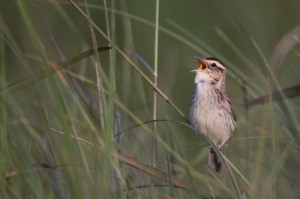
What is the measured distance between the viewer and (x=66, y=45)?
1160cm

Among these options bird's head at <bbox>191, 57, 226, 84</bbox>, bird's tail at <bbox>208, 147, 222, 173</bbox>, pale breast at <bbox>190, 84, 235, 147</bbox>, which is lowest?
bird's tail at <bbox>208, 147, 222, 173</bbox>

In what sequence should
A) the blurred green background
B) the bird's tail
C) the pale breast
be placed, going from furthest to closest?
the pale breast → the bird's tail → the blurred green background

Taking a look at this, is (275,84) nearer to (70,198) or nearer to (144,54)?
(70,198)

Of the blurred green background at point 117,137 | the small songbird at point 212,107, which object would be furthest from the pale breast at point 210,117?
the blurred green background at point 117,137

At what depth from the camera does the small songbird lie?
639 cm

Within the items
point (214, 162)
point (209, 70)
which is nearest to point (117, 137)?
point (214, 162)

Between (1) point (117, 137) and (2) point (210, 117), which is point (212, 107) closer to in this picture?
(2) point (210, 117)

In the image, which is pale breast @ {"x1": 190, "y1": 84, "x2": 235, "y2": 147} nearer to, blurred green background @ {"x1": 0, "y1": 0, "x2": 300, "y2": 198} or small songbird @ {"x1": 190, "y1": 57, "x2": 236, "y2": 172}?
small songbird @ {"x1": 190, "y1": 57, "x2": 236, "y2": 172}

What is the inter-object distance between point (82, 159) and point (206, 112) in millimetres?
2047

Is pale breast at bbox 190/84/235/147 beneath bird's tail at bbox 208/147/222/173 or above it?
above

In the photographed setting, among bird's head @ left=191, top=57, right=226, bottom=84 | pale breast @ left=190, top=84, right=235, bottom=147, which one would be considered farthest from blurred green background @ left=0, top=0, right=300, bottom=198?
bird's head @ left=191, top=57, right=226, bottom=84

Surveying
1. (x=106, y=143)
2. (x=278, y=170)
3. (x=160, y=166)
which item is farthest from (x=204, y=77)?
(x=106, y=143)

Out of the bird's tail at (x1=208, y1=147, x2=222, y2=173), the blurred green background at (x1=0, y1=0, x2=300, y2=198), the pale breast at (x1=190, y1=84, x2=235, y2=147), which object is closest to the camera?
the blurred green background at (x1=0, y1=0, x2=300, y2=198)

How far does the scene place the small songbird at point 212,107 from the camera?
6.39 m
